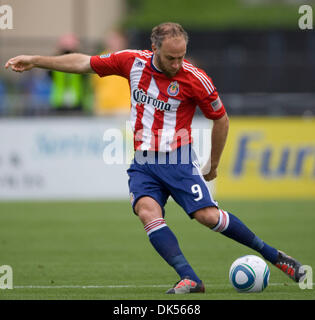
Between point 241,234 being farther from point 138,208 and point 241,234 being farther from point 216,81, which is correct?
point 216,81

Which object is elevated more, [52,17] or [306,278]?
[52,17]

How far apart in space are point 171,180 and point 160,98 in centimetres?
69

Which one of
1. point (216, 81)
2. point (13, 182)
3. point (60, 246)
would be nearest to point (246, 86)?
point (216, 81)

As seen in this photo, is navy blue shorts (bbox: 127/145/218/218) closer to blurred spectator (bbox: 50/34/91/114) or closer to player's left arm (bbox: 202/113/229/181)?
player's left arm (bbox: 202/113/229/181)

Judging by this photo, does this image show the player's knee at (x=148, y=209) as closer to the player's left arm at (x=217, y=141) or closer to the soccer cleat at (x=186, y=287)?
the soccer cleat at (x=186, y=287)

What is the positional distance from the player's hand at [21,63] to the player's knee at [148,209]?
146 centimetres

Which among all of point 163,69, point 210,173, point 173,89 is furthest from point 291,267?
point 163,69

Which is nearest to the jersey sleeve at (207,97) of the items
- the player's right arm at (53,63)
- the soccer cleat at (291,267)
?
the player's right arm at (53,63)

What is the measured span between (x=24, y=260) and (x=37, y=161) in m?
7.10

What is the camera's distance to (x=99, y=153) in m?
15.9

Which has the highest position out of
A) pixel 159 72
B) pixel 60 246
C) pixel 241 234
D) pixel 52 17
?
pixel 52 17

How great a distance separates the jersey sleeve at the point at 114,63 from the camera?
7.16 metres

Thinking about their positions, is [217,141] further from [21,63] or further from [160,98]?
[21,63]

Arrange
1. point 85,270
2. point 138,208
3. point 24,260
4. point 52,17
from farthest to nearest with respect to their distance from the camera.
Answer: point 52,17, point 24,260, point 85,270, point 138,208
